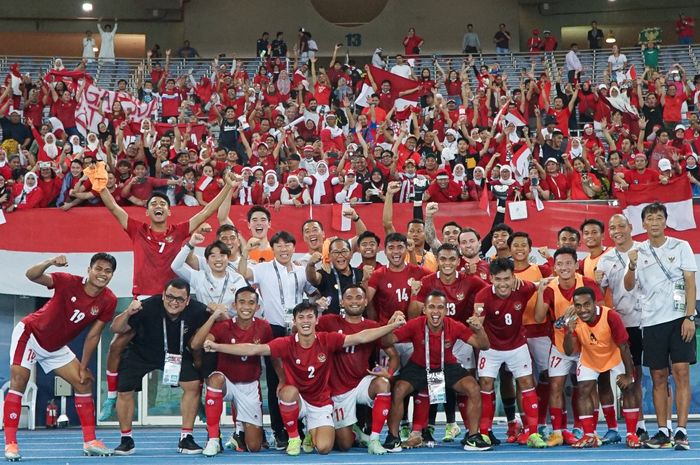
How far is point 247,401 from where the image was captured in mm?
10227

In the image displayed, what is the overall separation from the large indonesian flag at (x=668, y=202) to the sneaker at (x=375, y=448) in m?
6.27

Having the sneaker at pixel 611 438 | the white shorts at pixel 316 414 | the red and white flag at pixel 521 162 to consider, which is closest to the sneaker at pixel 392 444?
the white shorts at pixel 316 414

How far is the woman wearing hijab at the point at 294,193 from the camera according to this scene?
1514cm

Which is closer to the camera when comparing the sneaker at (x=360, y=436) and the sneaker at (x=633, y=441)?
the sneaker at (x=633, y=441)

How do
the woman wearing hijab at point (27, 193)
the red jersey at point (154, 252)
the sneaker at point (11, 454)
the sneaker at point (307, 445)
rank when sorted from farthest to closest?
the woman wearing hijab at point (27, 193)
the red jersey at point (154, 252)
the sneaker at point (307, 445)
the sneaker at point (11, 454)

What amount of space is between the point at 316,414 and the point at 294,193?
5.87m

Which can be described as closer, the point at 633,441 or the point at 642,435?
the point at 633,441

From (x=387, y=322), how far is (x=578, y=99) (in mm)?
12840

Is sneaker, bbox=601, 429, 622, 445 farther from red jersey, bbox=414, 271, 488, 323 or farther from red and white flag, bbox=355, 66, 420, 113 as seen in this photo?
red and white flag, bbox=355, 66, 420, 113

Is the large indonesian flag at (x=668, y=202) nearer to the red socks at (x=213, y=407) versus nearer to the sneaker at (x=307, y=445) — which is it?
the sneaker at (x=307, y=445)

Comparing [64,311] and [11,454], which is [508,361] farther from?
[11,454]

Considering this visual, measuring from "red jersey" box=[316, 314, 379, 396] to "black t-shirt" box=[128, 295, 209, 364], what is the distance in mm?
1170

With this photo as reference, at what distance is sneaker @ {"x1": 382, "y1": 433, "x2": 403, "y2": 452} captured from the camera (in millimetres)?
9891

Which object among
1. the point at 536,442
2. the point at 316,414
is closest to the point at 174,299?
the point at 316,414
